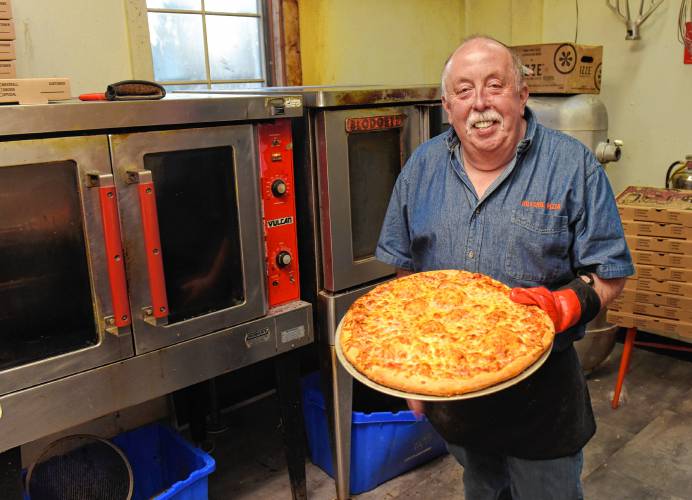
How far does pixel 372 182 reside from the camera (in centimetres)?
252

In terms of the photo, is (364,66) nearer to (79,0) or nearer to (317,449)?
(79,0)

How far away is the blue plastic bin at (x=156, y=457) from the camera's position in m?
2.40

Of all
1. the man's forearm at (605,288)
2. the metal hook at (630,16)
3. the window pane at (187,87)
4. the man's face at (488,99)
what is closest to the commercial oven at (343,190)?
the man's face at (488,99)

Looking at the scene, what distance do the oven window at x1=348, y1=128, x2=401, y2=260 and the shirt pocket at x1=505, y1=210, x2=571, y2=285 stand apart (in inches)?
33.4

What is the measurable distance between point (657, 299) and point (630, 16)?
169 cm

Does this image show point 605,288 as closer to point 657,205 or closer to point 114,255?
point 114,255

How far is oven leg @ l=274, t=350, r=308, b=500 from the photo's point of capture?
2.36 metres

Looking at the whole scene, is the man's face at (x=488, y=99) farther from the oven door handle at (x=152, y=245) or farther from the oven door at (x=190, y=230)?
the oven door handle at (x=152, y=245)

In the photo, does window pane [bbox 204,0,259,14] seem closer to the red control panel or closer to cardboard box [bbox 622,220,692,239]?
the red control panel

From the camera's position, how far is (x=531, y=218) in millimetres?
1669

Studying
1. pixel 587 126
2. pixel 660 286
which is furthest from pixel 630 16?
pixel 660 286

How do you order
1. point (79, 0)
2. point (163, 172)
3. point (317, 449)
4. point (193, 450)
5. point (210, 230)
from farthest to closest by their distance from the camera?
1. point (317, 449)
2. point (79, 0)
3. point (193, 450)
4. point (210, 230)
5. point (163, 172)

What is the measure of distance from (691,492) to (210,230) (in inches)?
83.8

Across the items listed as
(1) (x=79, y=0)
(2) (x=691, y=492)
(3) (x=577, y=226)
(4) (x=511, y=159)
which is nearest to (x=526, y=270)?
(3) (x=577, y=226)
